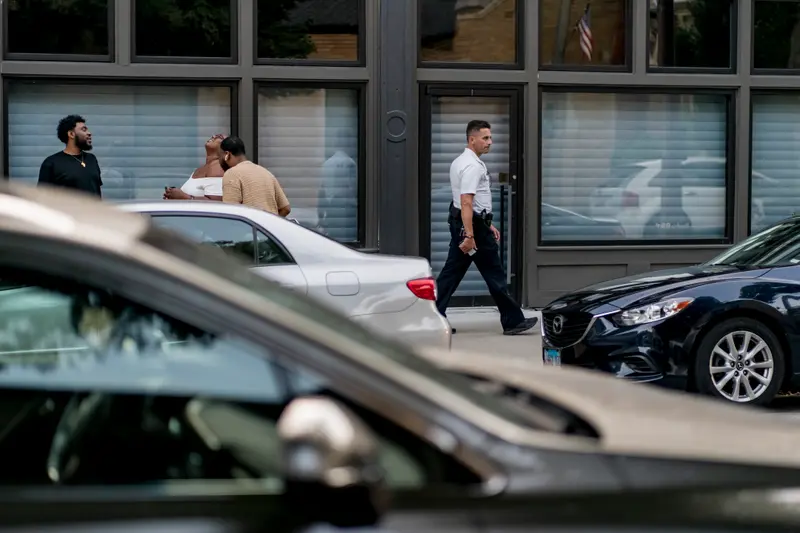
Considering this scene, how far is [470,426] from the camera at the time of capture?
7.52 ft

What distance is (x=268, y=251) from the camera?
25.8ft

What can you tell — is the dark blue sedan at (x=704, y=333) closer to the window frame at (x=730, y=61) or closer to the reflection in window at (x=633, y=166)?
the reflection in window at (x=633, y=166)

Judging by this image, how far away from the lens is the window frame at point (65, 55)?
12359 millimetres

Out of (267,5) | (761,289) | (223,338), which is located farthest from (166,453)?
(267,5)

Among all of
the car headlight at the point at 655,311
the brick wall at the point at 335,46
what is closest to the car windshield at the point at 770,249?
the car headlight at the point at 655,311

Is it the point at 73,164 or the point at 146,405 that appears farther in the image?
the point at 73,164

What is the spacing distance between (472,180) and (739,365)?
391cm

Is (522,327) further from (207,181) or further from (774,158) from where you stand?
(774,158)

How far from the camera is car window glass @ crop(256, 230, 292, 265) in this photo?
787 cm

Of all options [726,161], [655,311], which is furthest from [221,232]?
[726,161]

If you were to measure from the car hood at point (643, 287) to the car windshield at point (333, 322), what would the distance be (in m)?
5.95

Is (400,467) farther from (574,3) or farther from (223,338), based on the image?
(574,3)

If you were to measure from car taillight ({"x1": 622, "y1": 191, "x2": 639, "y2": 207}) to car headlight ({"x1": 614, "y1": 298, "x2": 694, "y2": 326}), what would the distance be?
5.65 m

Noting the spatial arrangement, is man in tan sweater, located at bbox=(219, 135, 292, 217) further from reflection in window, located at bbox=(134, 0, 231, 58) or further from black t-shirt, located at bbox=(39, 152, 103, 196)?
reflection in window, located at bbox=(134, 0, 231, 58)
